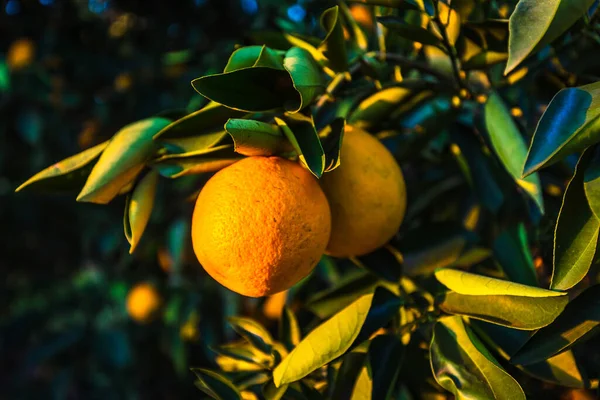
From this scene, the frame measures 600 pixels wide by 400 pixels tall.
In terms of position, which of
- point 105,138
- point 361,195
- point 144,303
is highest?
point 361,195

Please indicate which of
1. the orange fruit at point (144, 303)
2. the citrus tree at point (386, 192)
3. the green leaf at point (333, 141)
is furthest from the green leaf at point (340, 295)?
the orange fruit at point (144, 303)

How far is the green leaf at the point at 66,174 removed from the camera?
79 centimetres

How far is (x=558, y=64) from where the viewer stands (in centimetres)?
96

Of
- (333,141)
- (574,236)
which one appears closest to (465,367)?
(574,236)

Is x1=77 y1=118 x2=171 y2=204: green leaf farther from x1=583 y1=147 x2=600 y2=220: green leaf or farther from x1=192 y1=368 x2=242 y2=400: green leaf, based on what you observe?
x1=583 y1=147 x2=600 y2=220: green leaf

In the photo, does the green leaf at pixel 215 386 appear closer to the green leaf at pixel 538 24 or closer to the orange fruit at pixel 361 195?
the orange fruit at pixel 361 195

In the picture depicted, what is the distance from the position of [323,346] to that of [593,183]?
1.11 ft

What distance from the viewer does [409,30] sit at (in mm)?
773

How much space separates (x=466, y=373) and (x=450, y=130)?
0.43 meters

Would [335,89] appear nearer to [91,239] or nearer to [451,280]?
[451,280]

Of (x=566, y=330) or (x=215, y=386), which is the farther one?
(x=215, y=386)

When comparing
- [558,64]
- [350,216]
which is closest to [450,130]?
[558,64]

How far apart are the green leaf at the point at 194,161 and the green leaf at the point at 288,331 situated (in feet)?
1.07

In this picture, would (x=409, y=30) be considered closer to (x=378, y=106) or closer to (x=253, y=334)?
(x=378, y=106)
